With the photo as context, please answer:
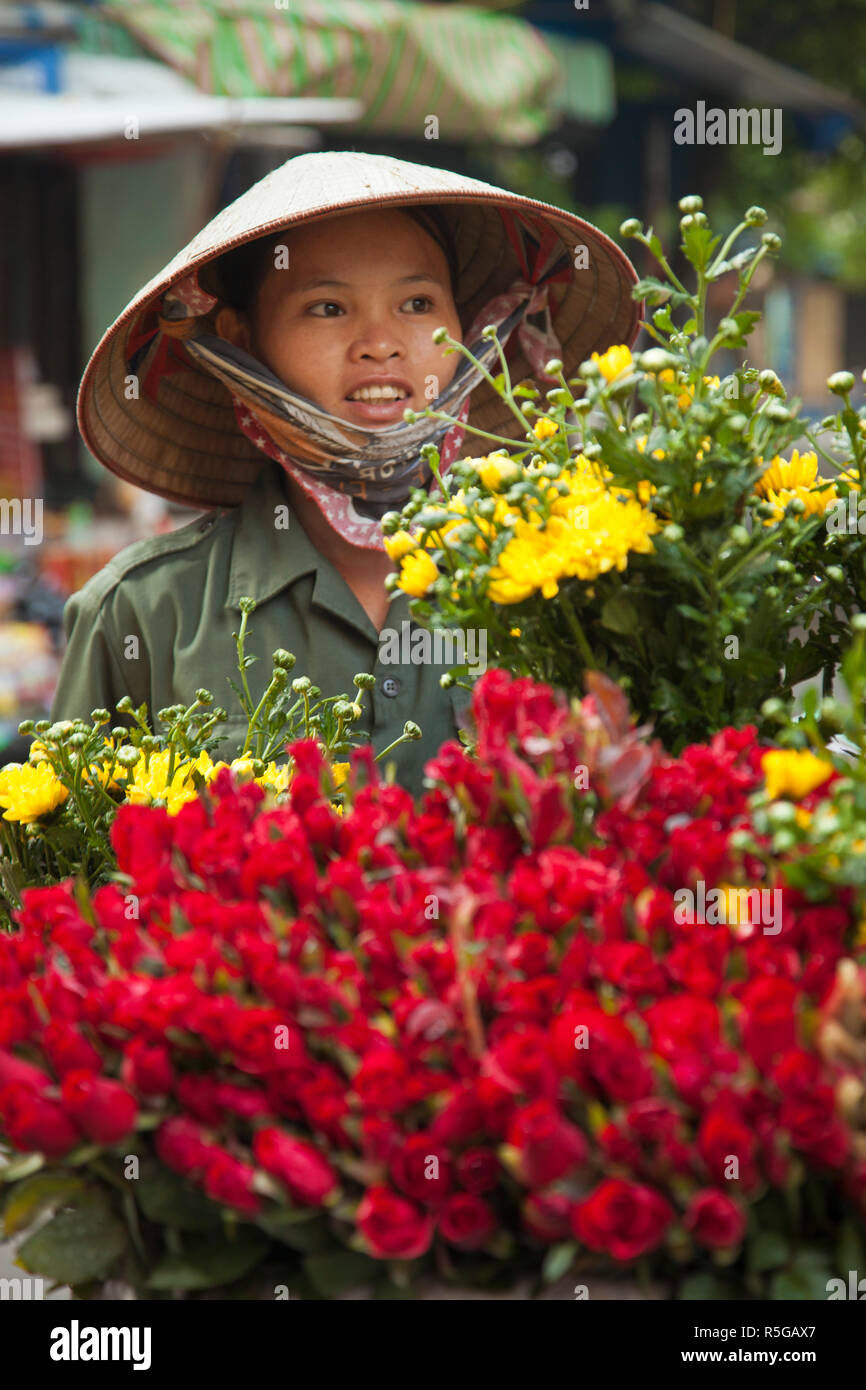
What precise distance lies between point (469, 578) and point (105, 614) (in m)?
1.06

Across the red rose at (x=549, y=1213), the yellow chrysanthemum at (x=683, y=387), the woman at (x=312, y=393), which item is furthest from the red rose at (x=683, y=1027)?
the woman at (x=312, y=393)

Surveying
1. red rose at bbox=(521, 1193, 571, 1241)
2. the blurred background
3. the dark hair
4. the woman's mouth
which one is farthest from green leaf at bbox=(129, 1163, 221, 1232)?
the blurred background

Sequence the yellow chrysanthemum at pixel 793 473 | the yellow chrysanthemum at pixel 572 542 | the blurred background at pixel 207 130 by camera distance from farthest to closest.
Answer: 1. the blurred background at pixel 207 130
2. the yellow chrysanthemum at pixel 793 473
3. the yellow chrysanthemum at pixel 572 542

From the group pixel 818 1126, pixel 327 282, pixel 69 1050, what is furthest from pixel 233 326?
pixel 818 1126

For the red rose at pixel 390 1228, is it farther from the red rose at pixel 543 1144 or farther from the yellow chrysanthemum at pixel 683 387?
the yellow chrysanthemum at pixel 683 387

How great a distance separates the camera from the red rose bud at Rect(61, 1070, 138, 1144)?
1026 mm

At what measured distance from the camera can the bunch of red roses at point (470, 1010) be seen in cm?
96

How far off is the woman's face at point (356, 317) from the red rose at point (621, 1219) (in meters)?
1.35

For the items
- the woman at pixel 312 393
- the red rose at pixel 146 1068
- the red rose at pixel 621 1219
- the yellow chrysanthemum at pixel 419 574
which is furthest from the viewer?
the woman at pixel 312 393

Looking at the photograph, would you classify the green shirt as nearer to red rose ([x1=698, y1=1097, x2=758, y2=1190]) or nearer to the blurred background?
red rose ([x1=698, y1=1097, x2=758, y2=1190])

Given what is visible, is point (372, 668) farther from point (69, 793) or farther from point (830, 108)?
A: point (830, 108)

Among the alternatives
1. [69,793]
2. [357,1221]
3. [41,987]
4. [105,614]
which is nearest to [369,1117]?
[357,1221]

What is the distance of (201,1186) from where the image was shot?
106cm

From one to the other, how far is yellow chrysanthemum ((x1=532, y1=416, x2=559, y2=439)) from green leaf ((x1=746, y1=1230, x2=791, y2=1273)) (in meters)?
0.74
